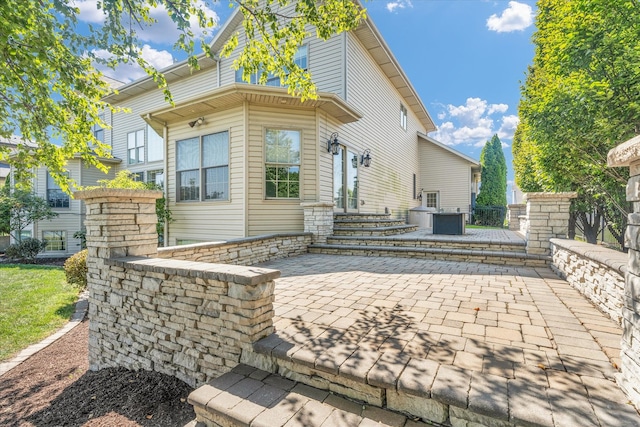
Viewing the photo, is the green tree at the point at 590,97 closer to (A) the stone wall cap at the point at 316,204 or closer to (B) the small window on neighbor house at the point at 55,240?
(A) the stone wall cap at the point at 316,204

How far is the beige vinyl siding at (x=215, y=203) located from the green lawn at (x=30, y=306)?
283cm

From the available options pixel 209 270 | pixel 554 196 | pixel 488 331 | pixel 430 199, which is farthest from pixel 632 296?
pixel 430 199

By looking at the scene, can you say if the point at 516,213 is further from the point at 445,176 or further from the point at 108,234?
the point at 108,234

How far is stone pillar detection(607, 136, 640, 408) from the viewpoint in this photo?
1502 millimetres

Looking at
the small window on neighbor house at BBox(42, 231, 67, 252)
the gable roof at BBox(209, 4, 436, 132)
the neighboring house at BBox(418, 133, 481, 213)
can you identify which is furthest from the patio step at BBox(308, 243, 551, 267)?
the small window on neighbor house at BBox(42, 231, 67, 252)

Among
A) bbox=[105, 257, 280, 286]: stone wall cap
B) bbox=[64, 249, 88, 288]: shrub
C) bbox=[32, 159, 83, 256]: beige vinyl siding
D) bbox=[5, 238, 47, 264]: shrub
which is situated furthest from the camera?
bbox=[32, 159, 83, 256]: beige vinyl siding

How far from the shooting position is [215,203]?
7.60 meters

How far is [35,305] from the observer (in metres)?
5.95

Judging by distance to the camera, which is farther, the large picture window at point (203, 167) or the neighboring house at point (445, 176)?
the neighboring house at point (445, 176)

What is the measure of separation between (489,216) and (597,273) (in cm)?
1536

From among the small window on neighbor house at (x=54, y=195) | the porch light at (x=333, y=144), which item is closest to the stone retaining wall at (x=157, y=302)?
the porch light at (x=333, y=144)

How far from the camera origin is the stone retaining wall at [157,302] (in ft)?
7.80

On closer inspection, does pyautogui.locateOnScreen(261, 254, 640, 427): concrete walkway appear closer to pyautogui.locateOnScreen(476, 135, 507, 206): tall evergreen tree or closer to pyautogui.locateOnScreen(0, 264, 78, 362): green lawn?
pyautogui.locateOnScreen(0, 264, 78, 362): green lawn

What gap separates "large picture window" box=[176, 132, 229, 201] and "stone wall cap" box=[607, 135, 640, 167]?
7.07 metres
